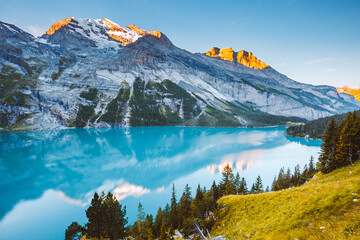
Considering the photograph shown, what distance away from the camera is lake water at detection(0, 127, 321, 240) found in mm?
42000

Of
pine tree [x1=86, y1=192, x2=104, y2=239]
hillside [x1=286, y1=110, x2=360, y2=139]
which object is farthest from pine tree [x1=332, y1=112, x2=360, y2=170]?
hillside [x1=286, y1=110, x2=360, y2=139]

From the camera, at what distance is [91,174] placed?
2699 inches

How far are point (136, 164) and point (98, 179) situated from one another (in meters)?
21.5

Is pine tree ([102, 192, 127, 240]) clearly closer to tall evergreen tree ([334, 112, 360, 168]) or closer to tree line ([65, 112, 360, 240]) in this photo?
tree line ([65, 112, 360, 240])

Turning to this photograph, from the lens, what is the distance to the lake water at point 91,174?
4200 cm

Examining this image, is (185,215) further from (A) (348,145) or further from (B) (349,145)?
(B) (349,145)

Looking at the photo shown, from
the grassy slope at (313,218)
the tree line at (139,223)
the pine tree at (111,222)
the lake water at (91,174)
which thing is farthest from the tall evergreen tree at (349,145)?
the pine tree at (111,222)

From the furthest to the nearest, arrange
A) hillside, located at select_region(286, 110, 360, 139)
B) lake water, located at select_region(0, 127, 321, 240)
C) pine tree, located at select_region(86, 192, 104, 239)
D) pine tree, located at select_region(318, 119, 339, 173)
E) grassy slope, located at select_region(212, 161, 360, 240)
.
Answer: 1. hillside, located at select_region(286, 110, 360, 139)
2. lake water, located at select_region(0, 127, 321, 240)
3. pine tree, located at select_region(318, 119, 339, 173)
4. pine tree, located at select_region(86, 192, 104, 239)
5. grassy slope, located at select_region(212, 161, 360, 240)

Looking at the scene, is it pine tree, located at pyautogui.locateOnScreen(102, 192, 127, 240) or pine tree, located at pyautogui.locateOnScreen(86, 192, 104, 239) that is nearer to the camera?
pine tree, located at pyautogui.locateOnScreen(86, 192, 104, 239)

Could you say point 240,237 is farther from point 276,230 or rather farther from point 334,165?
point 334,165

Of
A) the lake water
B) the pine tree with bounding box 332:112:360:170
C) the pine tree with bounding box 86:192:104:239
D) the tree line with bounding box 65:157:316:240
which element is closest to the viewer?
the pine tree with bounding box 86:192:104:239

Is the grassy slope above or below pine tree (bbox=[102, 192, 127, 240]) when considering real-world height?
above

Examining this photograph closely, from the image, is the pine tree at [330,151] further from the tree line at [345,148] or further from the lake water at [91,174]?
the lake water at [91,174]

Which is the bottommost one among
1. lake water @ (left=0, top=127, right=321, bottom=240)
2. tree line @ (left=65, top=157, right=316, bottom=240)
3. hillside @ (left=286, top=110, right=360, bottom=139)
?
lake water @ (left=0, top=127, right=321, bottom=240)
